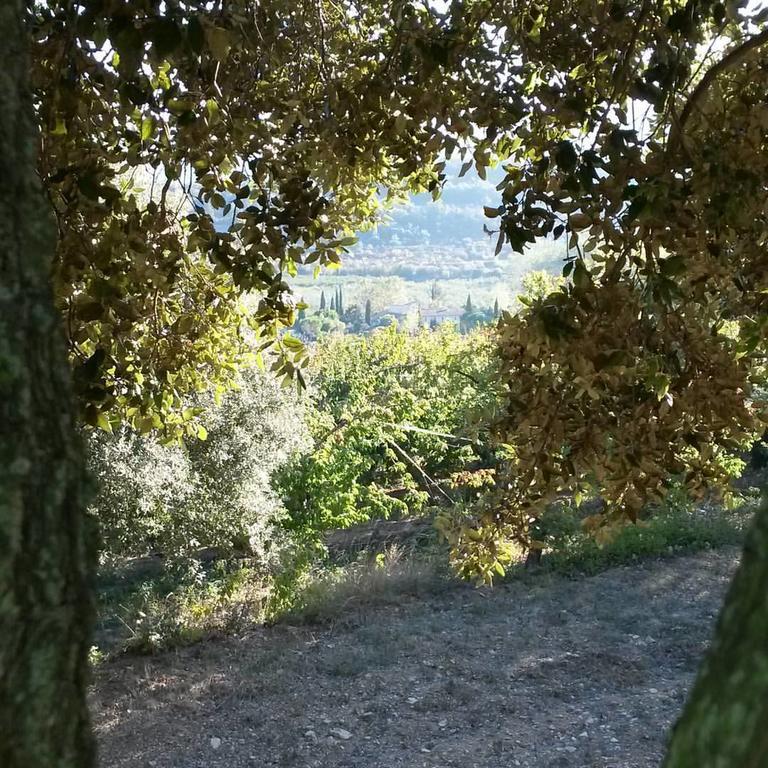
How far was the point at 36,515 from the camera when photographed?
0.67m

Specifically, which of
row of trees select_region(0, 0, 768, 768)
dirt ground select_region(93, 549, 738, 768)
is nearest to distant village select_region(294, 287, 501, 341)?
dirt ground select_region(93, 549, 738, 768)

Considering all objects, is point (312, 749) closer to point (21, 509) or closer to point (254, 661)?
point (254, 661)

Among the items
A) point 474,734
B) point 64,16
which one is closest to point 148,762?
point 474,734

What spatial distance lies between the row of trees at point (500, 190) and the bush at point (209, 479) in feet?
17.6

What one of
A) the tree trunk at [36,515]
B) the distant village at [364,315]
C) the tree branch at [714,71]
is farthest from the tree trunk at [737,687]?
the distant village at [364,315]

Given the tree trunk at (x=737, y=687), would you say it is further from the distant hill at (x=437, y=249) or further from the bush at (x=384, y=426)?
the distant hill at (x=437, y=249)

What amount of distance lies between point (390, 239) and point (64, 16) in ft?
512

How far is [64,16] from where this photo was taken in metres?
1.59

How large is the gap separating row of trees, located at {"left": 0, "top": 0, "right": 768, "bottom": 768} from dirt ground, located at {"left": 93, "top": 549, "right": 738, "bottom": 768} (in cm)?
324

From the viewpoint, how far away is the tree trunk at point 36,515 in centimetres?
65

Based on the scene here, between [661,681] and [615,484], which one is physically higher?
[615,484]

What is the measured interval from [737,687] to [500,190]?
1651 millimetres

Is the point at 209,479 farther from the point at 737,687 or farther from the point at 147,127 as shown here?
the point at 737,687

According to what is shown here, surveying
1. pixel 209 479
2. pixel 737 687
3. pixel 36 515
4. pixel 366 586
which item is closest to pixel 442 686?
pixel 366 586
